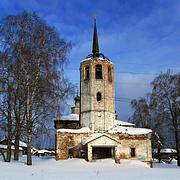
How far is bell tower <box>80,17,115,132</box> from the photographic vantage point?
32625mm

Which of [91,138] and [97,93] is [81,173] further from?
[97,93]

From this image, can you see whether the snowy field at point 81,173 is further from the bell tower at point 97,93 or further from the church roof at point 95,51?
the church roof at point 95,51

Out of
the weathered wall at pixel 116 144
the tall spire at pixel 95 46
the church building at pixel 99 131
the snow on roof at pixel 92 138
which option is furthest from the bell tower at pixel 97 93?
the weathered wall at pixel 116 144

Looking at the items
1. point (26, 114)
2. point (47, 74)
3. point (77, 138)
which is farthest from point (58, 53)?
point (77, 138)

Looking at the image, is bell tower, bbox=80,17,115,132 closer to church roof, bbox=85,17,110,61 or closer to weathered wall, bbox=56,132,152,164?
church roof, bbox=85,17,110,61

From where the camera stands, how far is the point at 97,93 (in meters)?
33.3

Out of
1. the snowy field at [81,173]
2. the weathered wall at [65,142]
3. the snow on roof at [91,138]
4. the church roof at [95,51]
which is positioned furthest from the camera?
the church roof at [95,51]

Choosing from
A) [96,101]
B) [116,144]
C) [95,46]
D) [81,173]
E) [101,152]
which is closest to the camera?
[81,173]

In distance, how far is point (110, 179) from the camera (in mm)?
13250

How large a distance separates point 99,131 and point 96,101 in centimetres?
304

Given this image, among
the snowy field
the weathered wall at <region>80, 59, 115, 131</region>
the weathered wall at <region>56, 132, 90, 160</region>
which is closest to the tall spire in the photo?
the weathered wall at <region>80, 59, 115, 131</region>

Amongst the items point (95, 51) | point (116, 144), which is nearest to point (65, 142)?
point (116, 144)

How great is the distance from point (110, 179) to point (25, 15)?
48.7 ft

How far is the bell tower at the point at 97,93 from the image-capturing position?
3262cm
